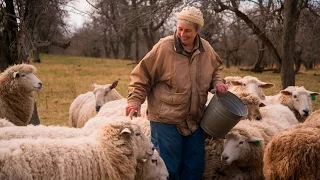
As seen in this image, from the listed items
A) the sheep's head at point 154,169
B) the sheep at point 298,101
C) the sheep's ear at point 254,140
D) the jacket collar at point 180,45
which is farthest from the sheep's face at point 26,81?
the sheep at point 298,101

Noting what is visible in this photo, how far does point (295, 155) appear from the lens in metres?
3.35

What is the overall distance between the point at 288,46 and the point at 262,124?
5967 millimetres

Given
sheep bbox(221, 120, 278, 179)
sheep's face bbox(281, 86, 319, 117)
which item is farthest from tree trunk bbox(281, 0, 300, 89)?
sheep bbox(221, 120, 278, 179)

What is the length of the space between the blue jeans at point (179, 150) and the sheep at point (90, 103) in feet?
11.6

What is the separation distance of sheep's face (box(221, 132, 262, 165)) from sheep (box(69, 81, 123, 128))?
11.5 ft

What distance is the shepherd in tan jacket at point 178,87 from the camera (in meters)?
3.73

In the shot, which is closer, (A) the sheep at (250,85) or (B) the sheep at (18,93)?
(B) the sheep at (18,93)

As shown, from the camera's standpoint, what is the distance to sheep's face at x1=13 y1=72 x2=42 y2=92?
Result: 242 inches

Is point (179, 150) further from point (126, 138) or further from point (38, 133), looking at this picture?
point (38, 133)

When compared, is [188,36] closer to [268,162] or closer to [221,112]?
[221,112]

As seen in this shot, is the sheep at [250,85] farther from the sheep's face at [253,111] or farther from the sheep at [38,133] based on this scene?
the sheep at [38,133]

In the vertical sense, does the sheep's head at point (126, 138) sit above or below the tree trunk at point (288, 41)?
below

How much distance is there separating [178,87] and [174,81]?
0.07m

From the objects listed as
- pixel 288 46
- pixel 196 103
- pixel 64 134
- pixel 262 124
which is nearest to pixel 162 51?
pixel 196 103
